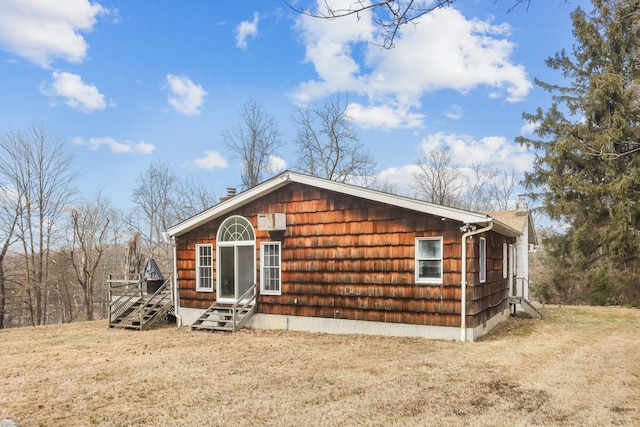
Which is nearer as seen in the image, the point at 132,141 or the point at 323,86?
the point at 323,86

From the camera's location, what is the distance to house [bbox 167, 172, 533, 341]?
29.3 ft

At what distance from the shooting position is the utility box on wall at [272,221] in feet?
34.8

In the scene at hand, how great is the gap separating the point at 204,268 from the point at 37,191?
→ 13502mm

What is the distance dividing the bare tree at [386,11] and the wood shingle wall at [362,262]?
235 inches

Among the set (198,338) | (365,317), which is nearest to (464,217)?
(365,317)

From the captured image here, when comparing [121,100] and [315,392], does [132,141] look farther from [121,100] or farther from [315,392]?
[315,392]

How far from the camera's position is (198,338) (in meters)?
9.98

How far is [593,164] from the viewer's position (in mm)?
17953

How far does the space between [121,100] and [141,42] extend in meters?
4.55

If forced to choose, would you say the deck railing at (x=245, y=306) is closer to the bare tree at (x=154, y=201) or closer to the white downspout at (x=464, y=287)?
the white downspout at (x=464, y=287)

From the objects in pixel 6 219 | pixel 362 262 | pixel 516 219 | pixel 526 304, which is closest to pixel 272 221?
pixel 362 262

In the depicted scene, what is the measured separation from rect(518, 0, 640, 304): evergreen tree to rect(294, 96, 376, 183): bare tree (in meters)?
10.4

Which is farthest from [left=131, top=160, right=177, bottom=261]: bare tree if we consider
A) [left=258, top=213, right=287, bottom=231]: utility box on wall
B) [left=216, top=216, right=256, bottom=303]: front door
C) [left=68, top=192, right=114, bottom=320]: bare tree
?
[left=258, top=213, right=287, bottom=231]: utility box on wall

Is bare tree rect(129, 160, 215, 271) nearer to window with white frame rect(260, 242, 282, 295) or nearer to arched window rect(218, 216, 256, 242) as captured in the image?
arched window rect(218, 216, 256, 242)
